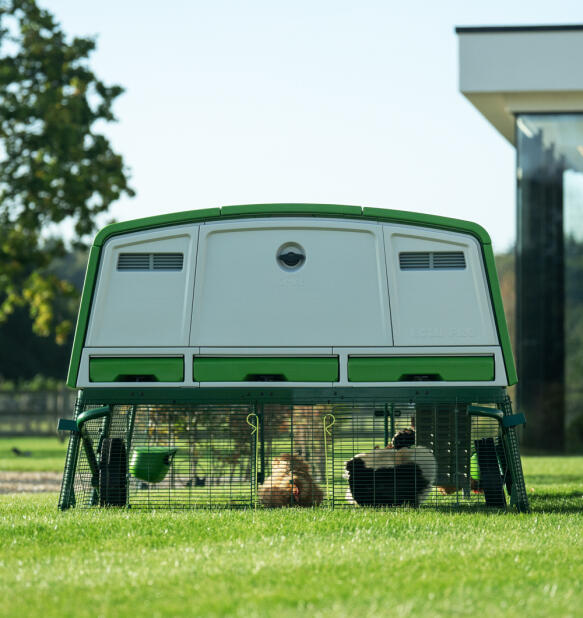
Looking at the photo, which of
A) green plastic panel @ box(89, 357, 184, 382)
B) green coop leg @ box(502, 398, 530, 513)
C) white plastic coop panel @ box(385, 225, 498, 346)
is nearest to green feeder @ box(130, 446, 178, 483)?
green plastic panel @ box(89, 357, 184, 382)

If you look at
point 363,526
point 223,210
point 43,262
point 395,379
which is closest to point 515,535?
point 363,526

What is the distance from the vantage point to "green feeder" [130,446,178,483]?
25.1 feet

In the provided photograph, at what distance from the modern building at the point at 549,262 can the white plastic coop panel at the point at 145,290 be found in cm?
1440

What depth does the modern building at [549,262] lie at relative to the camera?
21.1 m

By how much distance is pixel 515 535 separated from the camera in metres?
6.19

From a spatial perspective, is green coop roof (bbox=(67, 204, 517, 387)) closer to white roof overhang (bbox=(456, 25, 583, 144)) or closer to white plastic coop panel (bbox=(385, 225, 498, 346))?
white plastic coop panel (bbox=(385, 225, 498, 346))

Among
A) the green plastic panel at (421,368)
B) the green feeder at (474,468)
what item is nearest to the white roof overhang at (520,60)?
the green feeder at (474,468)

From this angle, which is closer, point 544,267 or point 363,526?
point 363,526

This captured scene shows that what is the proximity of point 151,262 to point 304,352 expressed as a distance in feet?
4.19

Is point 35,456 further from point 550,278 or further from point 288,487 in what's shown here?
point 288,487

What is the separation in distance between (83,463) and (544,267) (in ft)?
49.2

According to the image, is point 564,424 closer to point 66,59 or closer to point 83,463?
point 66,59

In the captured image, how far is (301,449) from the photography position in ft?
25.0

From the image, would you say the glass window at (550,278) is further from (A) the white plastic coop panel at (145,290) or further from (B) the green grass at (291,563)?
(A) the white plastic coop panel at (145,290)
